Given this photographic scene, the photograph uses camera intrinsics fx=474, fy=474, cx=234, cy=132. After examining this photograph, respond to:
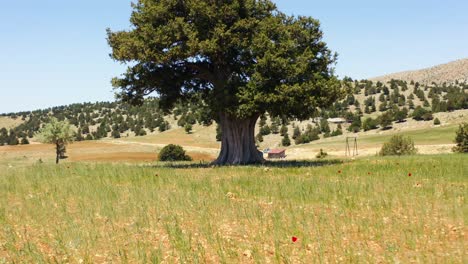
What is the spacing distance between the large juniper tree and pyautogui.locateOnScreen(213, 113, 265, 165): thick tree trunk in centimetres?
7

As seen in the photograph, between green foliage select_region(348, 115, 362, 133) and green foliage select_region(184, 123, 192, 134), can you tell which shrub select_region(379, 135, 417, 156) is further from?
green foliage select_region(184, 123, 192, 134)

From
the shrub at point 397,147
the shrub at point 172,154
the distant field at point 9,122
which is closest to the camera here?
the shrub at point 172,154

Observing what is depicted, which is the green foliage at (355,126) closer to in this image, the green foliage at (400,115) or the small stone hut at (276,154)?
the green foliage at (400,115)

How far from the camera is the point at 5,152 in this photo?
67625 millimetres

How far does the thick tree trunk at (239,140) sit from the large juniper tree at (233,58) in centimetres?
7

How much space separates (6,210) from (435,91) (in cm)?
12250

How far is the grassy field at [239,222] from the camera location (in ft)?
28.5

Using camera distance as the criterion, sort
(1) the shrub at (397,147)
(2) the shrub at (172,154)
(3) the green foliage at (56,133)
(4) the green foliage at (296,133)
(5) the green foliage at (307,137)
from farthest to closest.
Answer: (4) the green foliage at (296,133)
(5) the green foliage at (307,137)
(3) the green foliage at (56,133)
(1) the shrub at (397,147)
(2) the shrub at (172,154)

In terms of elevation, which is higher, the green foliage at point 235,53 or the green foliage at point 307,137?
the green foliage at point 235,53

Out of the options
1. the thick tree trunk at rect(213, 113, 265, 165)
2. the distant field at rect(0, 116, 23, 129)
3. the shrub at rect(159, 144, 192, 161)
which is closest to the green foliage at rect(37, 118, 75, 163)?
the shrub at rect(159, 144, 192, 161)

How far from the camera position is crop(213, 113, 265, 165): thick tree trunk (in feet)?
109

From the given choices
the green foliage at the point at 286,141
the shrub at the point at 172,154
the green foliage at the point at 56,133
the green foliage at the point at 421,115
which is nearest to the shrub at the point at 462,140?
the shrub at the point at 172,154

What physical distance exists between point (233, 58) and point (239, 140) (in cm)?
574

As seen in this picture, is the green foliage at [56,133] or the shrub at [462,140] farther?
the green foliage at [56,133]
